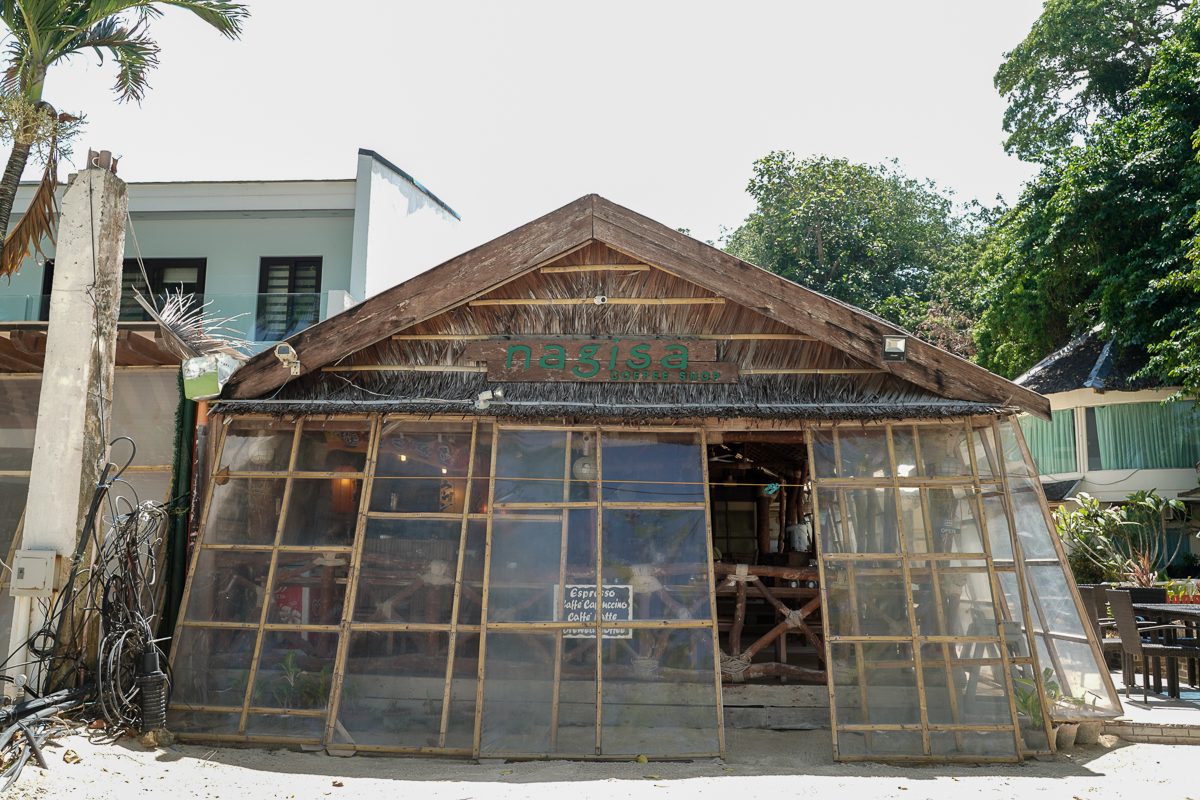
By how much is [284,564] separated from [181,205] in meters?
9.45

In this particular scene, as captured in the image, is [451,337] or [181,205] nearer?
[451,337]

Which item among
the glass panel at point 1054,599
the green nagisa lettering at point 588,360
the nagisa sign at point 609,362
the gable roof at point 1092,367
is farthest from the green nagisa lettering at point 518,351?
the gable roof at point 1092,367

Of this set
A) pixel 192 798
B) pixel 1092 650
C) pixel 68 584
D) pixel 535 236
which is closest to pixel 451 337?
pixel 535 236

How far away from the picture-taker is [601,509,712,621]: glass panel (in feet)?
18.9

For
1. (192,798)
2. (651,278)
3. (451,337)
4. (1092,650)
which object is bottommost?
(192,798)

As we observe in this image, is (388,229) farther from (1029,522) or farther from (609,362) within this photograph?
(1029,522)

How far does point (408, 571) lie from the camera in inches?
231

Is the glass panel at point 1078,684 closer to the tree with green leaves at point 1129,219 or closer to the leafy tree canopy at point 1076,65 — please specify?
the tree with green leaves at point 1129,219

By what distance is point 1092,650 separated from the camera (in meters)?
5.92

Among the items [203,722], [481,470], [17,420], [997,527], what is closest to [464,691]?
[481,470]

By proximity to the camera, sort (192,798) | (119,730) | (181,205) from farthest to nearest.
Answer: (181,205), (119,730), (192,798)

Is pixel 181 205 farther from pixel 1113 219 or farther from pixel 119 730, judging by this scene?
pixel 1113 219

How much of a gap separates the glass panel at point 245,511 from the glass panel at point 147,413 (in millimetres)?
1040

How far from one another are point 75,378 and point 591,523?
12.2ft
